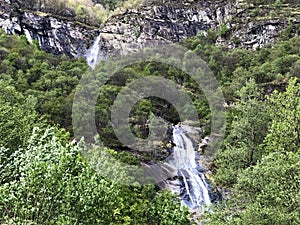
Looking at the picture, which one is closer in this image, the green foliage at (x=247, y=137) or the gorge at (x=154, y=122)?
the gorge at (x=154, y=122)

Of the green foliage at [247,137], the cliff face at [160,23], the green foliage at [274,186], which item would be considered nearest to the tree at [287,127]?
the green foliage at [274,186]

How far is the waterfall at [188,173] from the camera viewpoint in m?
29.7

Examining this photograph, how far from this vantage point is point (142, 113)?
125 feet

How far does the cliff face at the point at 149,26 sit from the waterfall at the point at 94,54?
3.40 feet

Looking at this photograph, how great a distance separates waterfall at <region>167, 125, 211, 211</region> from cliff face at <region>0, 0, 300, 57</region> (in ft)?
137

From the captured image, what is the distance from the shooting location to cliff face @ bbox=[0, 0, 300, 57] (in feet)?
247

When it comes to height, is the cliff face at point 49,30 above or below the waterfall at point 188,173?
above

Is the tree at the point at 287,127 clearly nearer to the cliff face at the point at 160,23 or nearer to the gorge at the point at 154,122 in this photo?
the gorge at the point at 154,122

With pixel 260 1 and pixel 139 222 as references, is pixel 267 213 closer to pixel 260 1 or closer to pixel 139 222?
pixel 139 222

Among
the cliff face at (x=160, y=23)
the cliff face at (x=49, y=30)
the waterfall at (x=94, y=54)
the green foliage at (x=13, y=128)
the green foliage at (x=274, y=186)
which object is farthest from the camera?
the cliff face at (x=160, y=23)

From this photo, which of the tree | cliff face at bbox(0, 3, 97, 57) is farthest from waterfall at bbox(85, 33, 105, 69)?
the tree

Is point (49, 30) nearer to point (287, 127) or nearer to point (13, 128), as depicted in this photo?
point (13, 128)

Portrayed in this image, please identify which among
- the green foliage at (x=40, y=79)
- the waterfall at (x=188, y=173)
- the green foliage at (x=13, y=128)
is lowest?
the waterfall at (x=188, y=173)

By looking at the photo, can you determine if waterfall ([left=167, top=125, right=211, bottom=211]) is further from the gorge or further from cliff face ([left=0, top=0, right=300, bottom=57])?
cliff face ([left=0, top=0, right=300, bottom=57])
